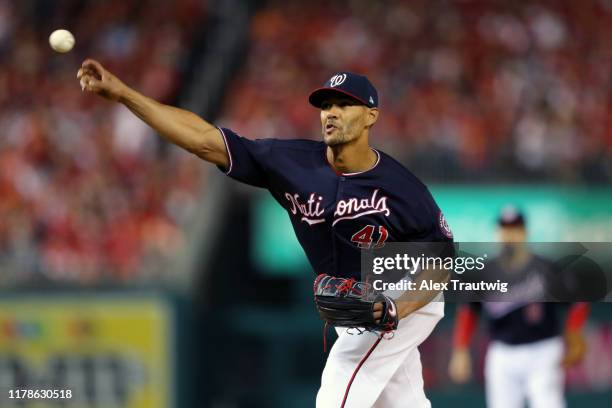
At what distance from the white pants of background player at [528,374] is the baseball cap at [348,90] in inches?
152

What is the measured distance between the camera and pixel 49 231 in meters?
12.6

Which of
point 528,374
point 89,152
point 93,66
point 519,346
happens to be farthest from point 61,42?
point 89,152

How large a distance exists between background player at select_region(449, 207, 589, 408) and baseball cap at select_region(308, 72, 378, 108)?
10.6 ft

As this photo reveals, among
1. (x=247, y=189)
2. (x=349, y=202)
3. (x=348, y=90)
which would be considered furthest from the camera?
(x=247, y=189)

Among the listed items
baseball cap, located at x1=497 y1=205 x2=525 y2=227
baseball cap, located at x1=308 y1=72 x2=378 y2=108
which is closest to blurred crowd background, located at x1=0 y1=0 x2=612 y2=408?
baseball cap, located at x1=497 y1=205 x2=525 y2=227

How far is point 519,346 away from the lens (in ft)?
29.1

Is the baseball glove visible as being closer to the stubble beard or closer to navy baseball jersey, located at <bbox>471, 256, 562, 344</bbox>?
the stubble beard

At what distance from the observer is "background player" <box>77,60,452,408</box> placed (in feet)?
18.2

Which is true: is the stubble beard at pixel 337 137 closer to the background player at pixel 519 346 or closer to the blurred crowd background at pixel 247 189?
the background player at pixel 519 346

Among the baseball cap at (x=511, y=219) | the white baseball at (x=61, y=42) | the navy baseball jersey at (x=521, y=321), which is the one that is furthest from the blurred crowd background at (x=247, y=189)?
the white baseball at (x=61, y=42)

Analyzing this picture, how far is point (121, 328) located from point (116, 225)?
5.36 feet

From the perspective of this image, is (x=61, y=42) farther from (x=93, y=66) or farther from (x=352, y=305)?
(x=352, y=305)

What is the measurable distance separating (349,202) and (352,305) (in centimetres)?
52

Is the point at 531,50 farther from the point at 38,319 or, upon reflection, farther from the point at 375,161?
the point at 375,161
